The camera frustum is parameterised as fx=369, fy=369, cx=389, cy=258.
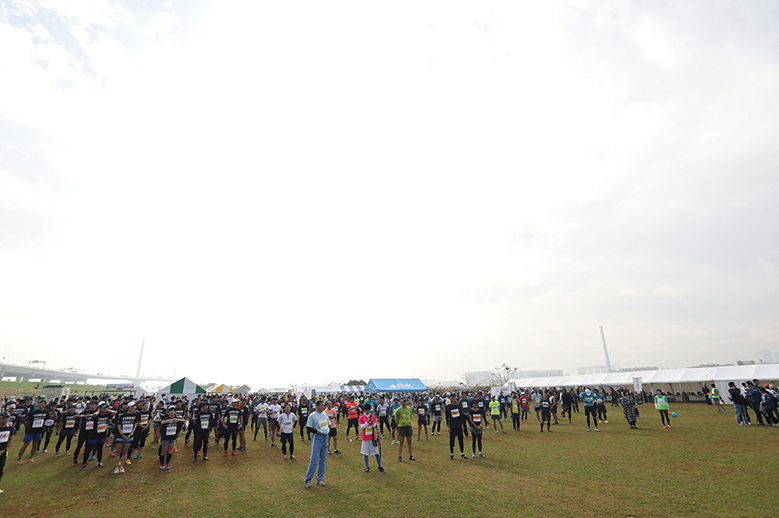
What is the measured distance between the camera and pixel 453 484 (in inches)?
376

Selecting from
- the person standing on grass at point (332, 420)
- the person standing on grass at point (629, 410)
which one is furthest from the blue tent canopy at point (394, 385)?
the person standing on grass at point (332, 420)

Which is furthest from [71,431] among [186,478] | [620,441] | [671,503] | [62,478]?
[620,441]

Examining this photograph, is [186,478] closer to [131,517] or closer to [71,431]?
[131,517]

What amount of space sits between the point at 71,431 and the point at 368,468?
13.1 meters

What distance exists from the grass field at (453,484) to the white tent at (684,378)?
908 inches

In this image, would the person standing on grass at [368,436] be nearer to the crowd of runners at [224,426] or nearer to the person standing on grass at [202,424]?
the crowd of runners at [224,426]

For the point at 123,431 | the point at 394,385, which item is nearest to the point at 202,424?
the point at 123,431

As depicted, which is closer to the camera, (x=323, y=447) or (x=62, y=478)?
(x=323, y=447)

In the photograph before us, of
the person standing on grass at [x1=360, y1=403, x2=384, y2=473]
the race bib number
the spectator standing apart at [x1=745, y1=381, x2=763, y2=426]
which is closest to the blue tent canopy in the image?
the spectator standing apart at [x1=745, y1=381, x2=763, y2=426]

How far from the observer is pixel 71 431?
1525 cm

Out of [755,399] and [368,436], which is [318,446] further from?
[755,399]

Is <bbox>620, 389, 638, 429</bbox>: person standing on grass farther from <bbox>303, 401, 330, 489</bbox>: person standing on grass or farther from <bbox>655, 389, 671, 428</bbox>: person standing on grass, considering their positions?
<bbox>303, 401, 330, 489</bbox>: person standing on grass

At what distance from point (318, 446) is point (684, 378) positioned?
4123cm

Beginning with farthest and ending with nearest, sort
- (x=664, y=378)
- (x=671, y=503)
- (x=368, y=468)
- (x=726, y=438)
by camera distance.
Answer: (x=664, y=378) → (x=726, y=438) → (x=368, y=468) → (x=671, y=503)
